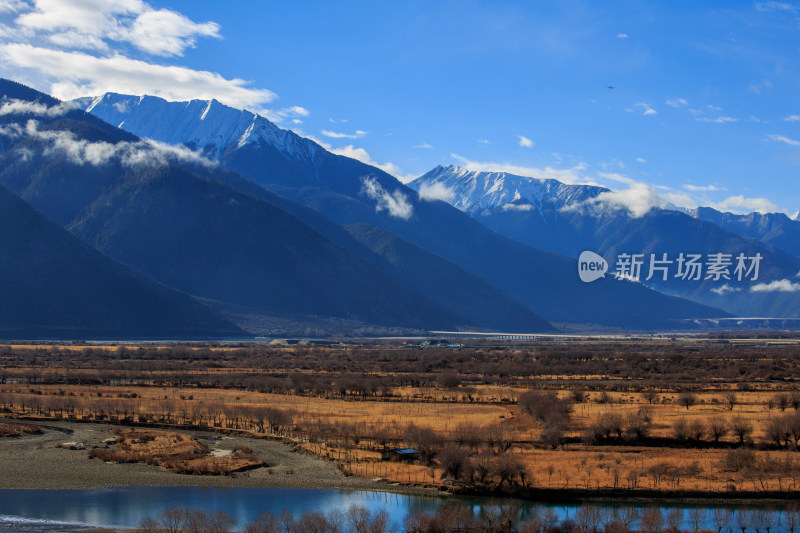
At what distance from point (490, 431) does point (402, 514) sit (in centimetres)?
1630

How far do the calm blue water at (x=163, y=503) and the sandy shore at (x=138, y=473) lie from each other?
1.05 meters

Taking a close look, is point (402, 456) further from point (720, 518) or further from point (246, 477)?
point (720, 518)

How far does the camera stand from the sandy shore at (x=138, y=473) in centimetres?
5181

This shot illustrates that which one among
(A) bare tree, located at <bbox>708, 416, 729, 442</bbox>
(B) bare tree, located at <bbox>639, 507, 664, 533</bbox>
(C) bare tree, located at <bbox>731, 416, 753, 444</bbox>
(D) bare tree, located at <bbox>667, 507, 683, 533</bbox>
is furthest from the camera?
(A) bare tree, located at <bbox>708, 416, 729, 442</bbox>

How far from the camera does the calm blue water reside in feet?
145

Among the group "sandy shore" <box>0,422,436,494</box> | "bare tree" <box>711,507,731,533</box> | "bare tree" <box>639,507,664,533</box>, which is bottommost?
"sandy shore" <box>0,422,436,494</box>

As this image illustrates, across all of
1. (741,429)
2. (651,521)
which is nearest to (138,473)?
(651,521)

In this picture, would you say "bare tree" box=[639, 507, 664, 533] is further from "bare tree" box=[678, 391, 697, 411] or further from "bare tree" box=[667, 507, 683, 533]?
"bare tree" box=[678, 391, 697, 411]

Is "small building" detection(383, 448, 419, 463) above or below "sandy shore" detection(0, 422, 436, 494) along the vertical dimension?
above

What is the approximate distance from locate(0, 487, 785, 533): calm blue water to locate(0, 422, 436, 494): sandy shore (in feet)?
3.43

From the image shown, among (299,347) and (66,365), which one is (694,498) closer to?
(66,365)

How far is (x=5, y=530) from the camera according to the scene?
4253 cm

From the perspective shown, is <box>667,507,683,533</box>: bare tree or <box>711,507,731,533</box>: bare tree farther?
<box>711,507,731,533</box>: bare tree

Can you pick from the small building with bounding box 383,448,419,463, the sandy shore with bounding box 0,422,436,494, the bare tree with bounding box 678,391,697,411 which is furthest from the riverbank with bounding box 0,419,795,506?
the bare tree with bounding box 678,391,697,411
